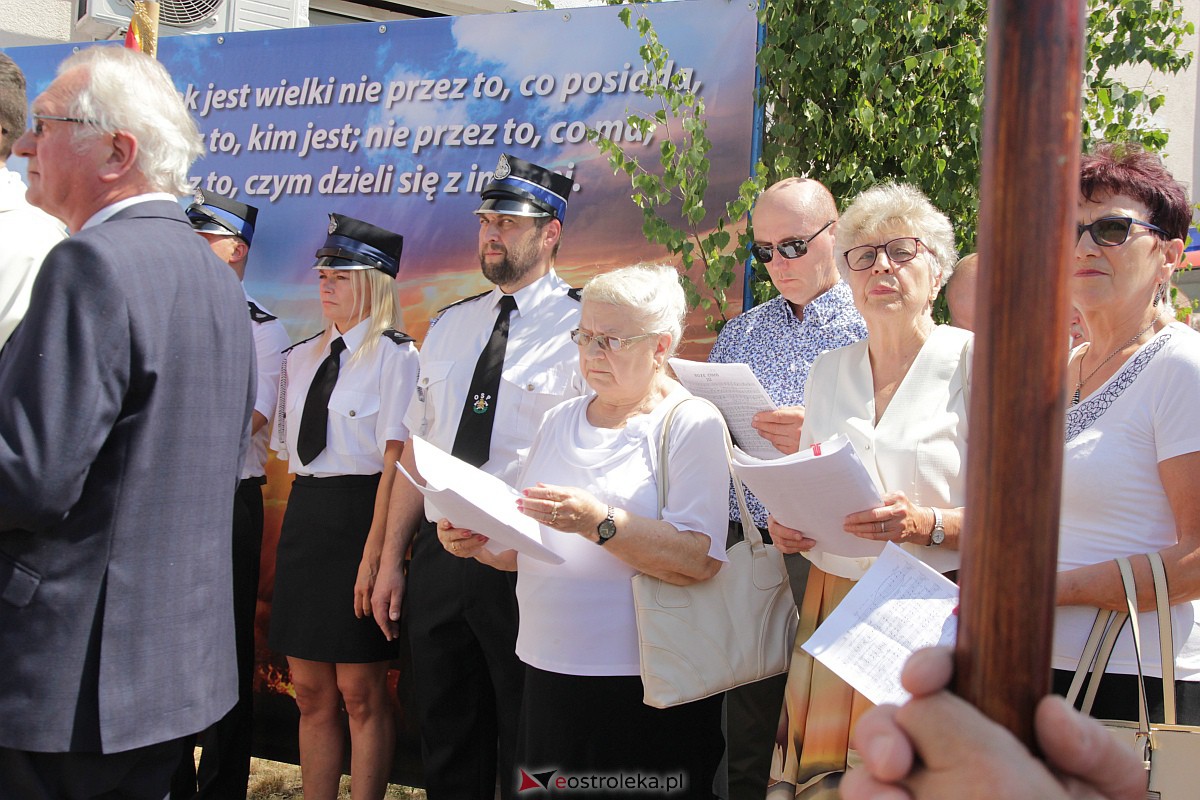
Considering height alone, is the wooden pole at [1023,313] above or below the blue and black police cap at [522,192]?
below

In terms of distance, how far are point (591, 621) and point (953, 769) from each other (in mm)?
1990

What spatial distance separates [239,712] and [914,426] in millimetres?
2776

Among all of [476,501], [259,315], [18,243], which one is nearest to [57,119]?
[18,243]

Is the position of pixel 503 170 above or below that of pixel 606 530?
above

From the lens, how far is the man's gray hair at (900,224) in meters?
2.47

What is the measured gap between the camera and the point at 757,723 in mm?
3191

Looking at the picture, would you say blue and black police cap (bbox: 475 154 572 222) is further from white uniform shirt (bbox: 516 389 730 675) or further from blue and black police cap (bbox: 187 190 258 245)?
blue and black police cap (bbox: 187 190 258 245)

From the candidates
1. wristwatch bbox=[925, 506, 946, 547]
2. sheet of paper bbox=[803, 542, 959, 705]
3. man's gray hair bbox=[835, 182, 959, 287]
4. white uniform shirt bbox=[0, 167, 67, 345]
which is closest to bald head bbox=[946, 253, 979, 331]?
man's gray hair bbox=[835, 182, 959, 287]

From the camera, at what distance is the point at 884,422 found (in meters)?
2.38

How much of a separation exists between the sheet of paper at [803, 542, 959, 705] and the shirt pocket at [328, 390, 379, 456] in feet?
6.69

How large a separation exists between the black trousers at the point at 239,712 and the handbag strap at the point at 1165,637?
2929mm

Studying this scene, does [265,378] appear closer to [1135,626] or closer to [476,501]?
[476,501]

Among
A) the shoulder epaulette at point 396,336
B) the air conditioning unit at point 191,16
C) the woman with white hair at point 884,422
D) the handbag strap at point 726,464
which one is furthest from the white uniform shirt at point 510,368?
the air conditioning unit at point 191,16

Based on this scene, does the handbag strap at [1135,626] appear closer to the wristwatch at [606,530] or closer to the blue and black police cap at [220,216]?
the wristwatch at [606,530]
